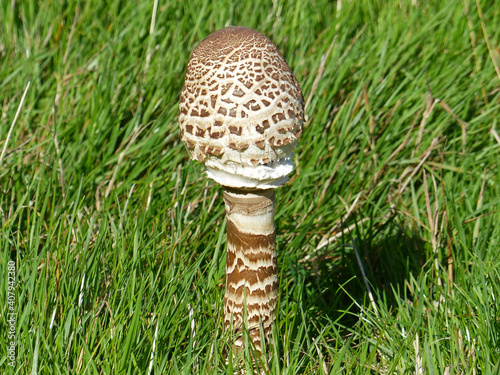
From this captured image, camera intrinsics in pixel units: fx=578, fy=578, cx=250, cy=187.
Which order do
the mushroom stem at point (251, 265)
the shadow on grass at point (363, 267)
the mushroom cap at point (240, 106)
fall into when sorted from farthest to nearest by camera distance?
the shadow on grass at point (363, 267) < the mushroom stem at point (251, 265) < the mushroom cap at point (240, 106)

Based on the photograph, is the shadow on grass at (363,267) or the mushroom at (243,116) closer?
the mushroom at (243,116)

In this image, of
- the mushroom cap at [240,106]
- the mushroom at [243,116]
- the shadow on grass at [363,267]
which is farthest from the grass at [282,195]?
the mushroom cap at [240,106]

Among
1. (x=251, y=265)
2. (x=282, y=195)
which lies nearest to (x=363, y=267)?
(x=282, y=195)

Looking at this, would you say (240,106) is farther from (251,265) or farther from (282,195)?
(282,195)

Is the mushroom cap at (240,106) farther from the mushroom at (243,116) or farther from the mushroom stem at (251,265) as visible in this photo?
the mushroom stem at (251,265)

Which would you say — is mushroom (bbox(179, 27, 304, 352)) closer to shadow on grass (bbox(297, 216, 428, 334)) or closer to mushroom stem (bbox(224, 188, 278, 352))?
mushroom stem (bbox(224, 188, 278, 352))

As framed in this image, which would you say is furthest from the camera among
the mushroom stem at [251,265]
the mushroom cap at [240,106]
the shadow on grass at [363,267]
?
the shadow on grass at [363,267]

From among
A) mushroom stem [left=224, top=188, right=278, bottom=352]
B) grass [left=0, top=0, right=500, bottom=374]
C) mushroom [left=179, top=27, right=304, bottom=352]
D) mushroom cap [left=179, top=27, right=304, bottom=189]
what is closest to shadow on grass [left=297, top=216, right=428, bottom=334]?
grass [left=0, top=0, right=500, bottom=374]

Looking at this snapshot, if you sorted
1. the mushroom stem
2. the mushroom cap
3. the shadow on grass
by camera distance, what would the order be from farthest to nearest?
1. the shadow on grass
2. the mushroom stem
3. the mushroom cap
